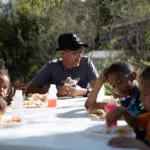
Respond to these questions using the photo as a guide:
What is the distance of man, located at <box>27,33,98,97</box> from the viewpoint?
3.89 meters

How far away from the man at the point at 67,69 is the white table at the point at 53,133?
1194mm

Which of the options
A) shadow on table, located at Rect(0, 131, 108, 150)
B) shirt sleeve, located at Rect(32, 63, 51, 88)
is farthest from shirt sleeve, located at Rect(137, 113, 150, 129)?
shirt sleeve, located at Rect(32, 63, 51, 88)

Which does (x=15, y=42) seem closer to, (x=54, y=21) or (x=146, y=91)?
(x=54, y=21)

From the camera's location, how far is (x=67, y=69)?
3969mm

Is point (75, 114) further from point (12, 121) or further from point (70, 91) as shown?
point (70, 91)

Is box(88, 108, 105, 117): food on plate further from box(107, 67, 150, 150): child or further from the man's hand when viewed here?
the man's hand

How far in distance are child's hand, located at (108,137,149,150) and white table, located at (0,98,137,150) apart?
0.03 metres

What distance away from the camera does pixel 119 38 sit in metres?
8.87

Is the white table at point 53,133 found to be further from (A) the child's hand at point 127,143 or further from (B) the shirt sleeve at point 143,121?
(B) the shirt sleeve at point 143,121

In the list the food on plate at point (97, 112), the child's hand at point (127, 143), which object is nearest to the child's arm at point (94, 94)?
the food on plate at point (97, 112)

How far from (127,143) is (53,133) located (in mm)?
444

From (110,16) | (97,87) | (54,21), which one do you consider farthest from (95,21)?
(97,87)

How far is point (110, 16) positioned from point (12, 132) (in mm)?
6217

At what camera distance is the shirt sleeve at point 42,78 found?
391cm
